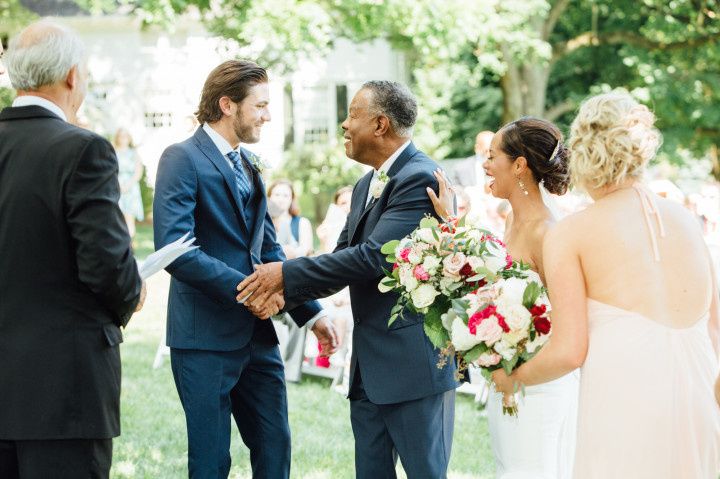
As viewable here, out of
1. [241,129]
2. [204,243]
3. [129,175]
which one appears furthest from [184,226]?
[129,175]

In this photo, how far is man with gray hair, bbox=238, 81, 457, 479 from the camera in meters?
4.47

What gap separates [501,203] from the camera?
392 inches

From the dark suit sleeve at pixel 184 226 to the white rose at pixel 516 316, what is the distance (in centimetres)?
149

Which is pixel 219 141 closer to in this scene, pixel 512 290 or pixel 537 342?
pixel 512 290

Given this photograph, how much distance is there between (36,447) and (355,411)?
172 cm

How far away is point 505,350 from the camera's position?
364 cm

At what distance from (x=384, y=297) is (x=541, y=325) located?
1149mm

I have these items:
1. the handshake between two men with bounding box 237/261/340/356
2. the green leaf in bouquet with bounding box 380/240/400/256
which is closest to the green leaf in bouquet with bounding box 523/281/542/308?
the green leaf in bouquet with bounding box 380/240/400/256

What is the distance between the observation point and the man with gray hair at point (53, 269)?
11.0 feet

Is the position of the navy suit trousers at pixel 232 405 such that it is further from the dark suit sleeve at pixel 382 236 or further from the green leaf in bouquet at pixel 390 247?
the green leaf in bouquet at pixel 390 247

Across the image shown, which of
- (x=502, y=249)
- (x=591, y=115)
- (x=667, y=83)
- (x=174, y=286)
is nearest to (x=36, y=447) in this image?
(x=174, y=286)

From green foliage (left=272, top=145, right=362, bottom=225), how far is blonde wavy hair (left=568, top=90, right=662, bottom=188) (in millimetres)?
21025

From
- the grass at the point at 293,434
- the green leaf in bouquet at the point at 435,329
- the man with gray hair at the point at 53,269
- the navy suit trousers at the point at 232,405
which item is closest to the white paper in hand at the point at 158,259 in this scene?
the man with gray hair at the point at 53,269

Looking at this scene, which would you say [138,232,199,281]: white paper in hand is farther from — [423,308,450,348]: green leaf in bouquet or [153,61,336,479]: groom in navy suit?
[423,308,450,348]: green leaf in bouquet
